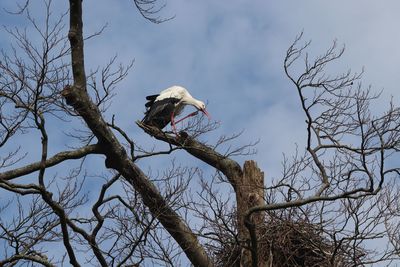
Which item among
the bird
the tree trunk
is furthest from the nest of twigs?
the bird

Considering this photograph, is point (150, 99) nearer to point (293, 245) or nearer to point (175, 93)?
point (175, 93)

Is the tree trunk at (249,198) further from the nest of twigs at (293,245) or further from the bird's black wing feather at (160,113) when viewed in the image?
the bird's black wing feather at (160,113)

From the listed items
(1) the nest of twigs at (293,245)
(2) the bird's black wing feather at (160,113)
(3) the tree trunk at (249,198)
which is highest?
(2) the bird's black wing feather at (160,113)

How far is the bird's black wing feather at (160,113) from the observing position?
13.1m

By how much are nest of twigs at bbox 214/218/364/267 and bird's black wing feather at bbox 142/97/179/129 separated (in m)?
3.76

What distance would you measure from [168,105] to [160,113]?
0.82 ft

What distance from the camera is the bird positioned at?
1315 cm

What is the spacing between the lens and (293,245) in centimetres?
978

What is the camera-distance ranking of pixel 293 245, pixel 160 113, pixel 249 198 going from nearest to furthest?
pixel 293 245 < pixel 249 198 < pixel 160 113

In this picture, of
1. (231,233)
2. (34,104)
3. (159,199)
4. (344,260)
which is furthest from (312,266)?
(34,104)

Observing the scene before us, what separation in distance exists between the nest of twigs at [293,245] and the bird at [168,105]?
346 cm

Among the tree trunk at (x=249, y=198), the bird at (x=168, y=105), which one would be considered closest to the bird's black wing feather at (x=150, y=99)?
the bird at (x=168, y=105)

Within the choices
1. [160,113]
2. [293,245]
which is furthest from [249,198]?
[160,113]

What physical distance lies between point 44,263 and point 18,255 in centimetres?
44
